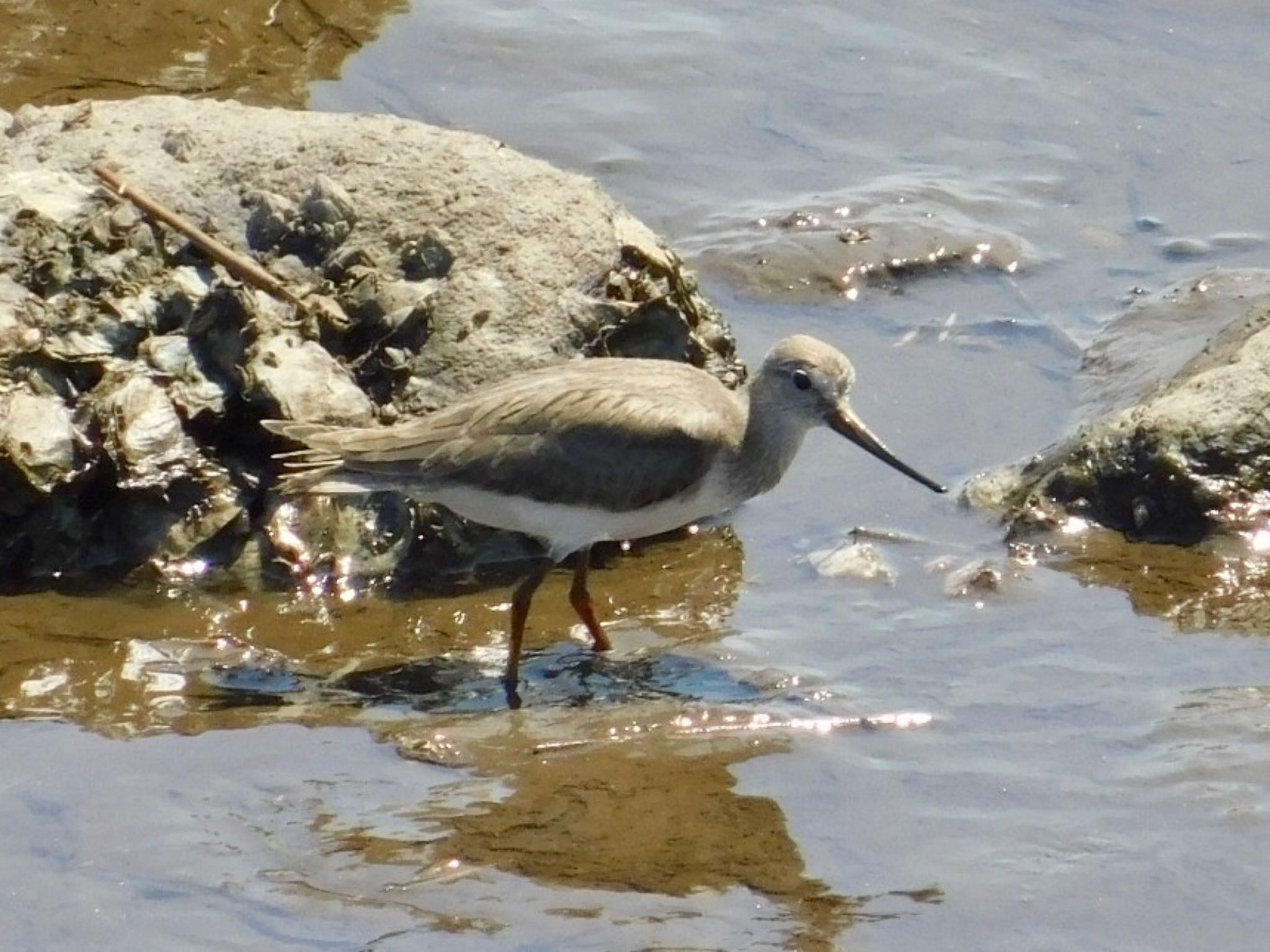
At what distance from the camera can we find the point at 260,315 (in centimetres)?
749

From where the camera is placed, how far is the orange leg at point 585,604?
6918mm

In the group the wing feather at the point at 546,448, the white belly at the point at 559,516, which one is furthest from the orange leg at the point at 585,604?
the wing feather at the point at 546,448

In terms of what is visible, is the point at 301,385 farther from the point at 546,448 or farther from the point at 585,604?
the point at 585,604

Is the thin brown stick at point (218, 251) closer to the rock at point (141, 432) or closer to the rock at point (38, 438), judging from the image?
the rock at point (141, 432)

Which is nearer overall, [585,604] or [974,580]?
[585,604]

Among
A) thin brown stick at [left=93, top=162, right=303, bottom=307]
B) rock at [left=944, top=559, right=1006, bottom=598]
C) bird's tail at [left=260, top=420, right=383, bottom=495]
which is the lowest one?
rock at [left=944, top=559, right=1006, bottom=598]

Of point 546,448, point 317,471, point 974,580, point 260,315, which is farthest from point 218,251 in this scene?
point 974,580

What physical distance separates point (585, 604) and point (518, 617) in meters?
0.33

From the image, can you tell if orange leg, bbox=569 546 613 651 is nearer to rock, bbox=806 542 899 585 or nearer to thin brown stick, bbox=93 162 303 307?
rock, bbox=806 542 899 585

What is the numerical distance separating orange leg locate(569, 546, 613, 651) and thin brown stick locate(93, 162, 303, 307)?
62.0 inches

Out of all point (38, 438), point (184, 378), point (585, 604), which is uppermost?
point (184, 378)

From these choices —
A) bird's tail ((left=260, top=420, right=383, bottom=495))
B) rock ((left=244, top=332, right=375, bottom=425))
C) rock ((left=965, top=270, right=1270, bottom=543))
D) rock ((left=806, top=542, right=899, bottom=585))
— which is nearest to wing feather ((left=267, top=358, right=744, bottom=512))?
bird's tail ((left=260, top=420, right=383, bottom=495))

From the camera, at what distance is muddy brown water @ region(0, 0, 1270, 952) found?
17.0 ft

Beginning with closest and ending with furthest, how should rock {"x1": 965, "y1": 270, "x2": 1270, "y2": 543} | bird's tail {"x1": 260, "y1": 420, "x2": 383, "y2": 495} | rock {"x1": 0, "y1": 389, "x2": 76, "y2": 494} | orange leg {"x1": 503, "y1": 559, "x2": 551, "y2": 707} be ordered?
orange leg {"x1": 503, "y1": 559, "x2": 551, "y2": 707}
bird's tail {"x1": 260, "y1": 420, "x2": 383, "y2": 495}
rock {"x1": 0, "y1": 389, "x2": 76, "y2": 494}
rock {"x1": 965, "y1": 270, "x2": 1270, "y2": 543}
